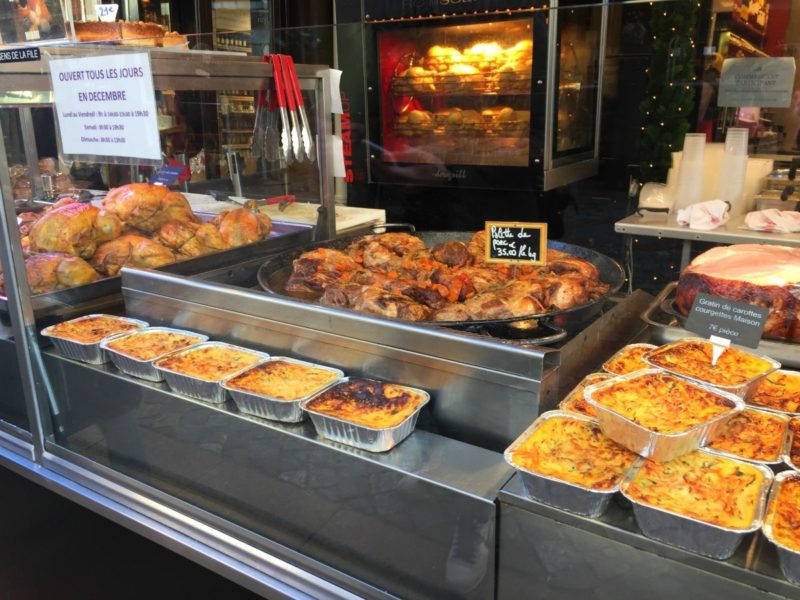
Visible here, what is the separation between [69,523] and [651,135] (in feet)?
12.4

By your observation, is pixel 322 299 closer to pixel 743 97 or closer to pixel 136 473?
pixel 136 473

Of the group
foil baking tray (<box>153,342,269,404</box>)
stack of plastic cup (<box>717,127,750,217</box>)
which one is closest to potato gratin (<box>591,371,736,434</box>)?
foil baking tray (<box>153,342,269,404</box>)

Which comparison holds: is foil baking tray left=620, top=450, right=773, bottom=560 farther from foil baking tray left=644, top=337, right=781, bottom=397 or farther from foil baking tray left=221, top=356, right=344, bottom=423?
foil baking tray left=221, top=356, right=344, bottom=423

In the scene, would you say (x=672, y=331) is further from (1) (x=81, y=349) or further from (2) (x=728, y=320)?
(1) (x=81, y=349)

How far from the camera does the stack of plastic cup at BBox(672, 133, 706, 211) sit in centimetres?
374

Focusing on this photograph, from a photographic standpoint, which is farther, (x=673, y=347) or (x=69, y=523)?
(x=69, y=523)

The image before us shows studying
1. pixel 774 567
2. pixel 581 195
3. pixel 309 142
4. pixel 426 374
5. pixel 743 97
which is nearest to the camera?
pixel 774 567

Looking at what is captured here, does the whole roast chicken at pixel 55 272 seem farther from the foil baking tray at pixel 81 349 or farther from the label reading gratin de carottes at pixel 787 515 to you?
the label reading gratin de carottes at pixel 787 515

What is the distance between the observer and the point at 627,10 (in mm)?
4109

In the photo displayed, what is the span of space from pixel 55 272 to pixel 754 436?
7.12ft

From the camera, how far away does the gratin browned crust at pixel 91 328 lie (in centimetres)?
215

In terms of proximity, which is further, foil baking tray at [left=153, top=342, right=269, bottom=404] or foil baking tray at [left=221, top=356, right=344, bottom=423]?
foil baking tray at [left=153, top=342, right=269, bottom=404]

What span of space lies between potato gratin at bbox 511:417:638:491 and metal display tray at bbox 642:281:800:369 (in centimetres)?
52

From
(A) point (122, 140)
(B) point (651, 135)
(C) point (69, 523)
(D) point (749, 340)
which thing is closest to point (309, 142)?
(A) point (122, 140)
